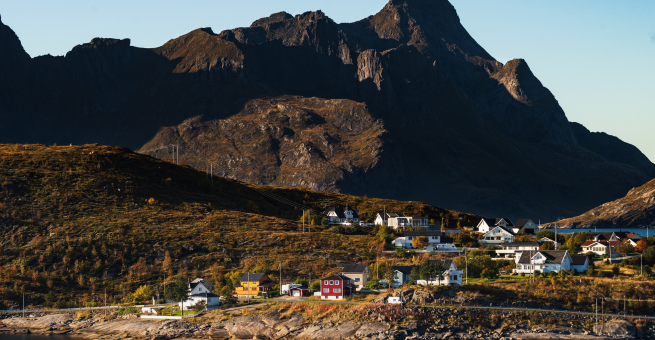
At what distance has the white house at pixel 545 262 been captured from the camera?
114 metres

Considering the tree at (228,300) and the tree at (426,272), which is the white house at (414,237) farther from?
the tree at (228,300)

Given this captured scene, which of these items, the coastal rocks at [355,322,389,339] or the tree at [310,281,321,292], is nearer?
the coastal rocks at [355,322,389,339]

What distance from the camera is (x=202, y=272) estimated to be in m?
128

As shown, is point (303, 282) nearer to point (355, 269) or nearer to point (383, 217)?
point (355, 269)

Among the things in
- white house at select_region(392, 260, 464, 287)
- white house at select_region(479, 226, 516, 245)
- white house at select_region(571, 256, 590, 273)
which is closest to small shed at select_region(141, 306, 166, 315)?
white house at select_region(392, 260, 464, 287)

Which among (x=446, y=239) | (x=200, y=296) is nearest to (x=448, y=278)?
(x=200, y=296)

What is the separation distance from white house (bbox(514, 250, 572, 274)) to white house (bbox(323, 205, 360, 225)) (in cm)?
7413

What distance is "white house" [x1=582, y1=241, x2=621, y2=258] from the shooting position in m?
129

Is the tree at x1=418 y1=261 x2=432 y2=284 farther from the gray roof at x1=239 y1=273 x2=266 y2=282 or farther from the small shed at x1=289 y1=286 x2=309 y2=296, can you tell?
the gray roof at x1=239 y1=273 x2=266 y2=282

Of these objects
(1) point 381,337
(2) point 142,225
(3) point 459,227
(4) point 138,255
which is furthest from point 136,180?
(1) point 381,337

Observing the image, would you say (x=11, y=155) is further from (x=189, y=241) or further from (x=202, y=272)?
(x=202, y=272)

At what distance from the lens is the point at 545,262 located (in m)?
115

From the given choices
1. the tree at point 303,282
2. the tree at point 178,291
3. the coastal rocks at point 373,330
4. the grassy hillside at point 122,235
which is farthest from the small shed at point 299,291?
the coastal rocks at point 373,330

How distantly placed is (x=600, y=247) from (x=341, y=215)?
241ft
